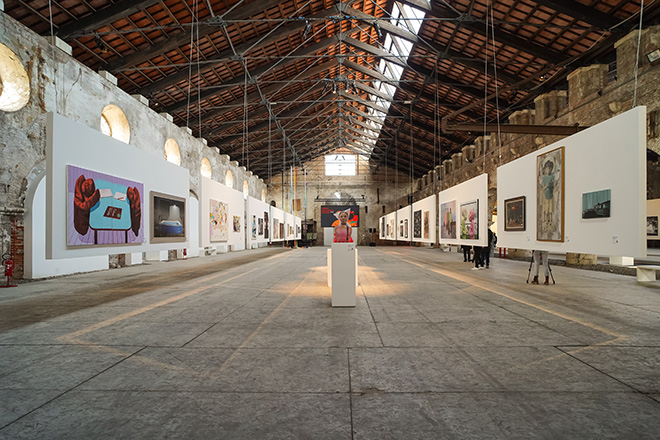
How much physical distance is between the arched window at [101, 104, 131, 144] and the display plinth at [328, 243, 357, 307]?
12521 mm

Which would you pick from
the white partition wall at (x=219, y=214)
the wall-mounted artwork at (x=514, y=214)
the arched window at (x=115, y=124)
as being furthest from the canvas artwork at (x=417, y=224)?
the arched window at (x=115, y=124)

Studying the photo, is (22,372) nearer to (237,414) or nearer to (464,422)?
(237,414)

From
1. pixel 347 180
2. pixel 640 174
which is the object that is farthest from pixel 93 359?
pixel 347 180

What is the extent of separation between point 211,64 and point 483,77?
41.5 feet

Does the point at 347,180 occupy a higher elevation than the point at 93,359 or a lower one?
higher

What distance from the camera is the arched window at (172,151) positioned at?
19.9 metres

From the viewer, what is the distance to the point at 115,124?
15.5 metres

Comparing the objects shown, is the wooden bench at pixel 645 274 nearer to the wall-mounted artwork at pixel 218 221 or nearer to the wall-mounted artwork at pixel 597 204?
the wall-mounted artwork at pixel 597 204

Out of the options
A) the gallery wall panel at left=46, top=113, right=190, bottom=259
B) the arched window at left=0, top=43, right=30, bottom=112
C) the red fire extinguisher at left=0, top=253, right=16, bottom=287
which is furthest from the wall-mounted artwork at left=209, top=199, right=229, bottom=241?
the arched window at left=0, top=43, right=30, bottom=112

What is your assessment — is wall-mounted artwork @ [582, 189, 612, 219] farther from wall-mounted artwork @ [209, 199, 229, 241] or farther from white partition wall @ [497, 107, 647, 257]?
wall-mounted artwork @ [209, 199, 229, 241]

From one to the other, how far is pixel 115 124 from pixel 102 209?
923cm

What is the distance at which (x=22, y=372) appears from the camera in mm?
3736

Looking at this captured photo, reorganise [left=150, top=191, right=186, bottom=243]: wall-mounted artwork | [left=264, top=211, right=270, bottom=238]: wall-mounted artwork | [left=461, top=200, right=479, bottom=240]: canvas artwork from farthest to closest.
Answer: [left=264, top=211, right=270, bottom=238]: wall-mounted artwork → [left=461, top=200, right=479, bottom=240]: canvas artwork → [left=150, top=191, right=186, bottom=243]: wall-mounted artwork

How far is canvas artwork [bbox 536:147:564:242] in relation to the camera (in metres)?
7.88
